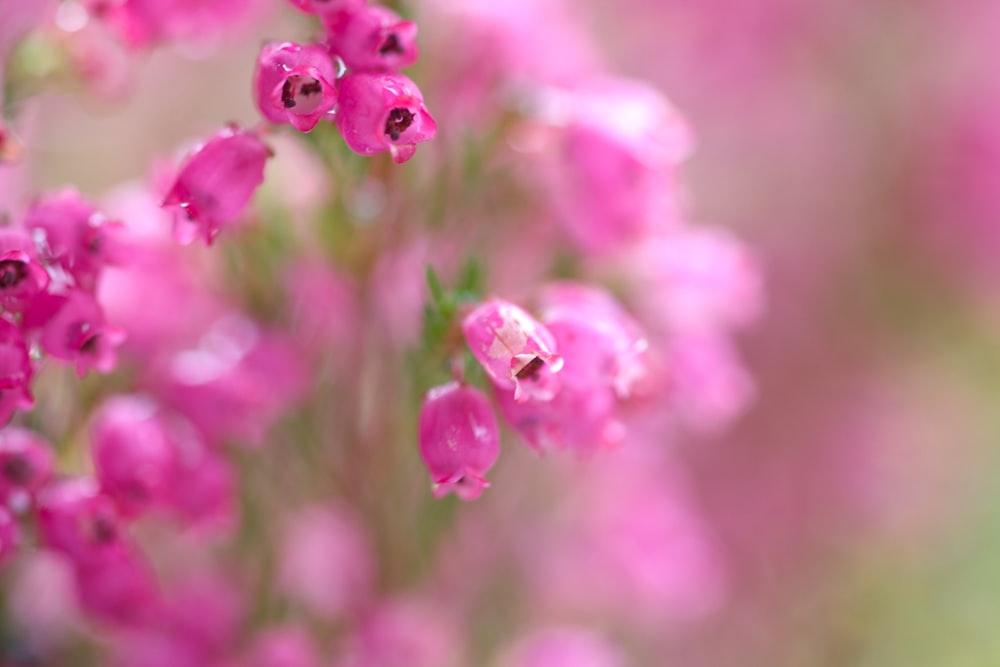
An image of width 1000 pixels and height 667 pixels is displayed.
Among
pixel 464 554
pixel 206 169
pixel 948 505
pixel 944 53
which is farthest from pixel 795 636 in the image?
pixel 206 169

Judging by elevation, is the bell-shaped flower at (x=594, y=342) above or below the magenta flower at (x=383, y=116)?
below

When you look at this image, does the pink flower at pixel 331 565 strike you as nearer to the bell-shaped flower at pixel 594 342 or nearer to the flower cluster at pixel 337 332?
the flower cluster at pixel 337 332

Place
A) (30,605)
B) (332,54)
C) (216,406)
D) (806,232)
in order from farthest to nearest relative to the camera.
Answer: (806,232)
(30,605)
(216,406)
(332,54)

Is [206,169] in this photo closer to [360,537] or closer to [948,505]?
[360,537]

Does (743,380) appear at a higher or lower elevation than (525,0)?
lower

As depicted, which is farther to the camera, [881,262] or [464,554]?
[881,262]

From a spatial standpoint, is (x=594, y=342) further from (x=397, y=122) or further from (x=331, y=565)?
(x=331, y=565)

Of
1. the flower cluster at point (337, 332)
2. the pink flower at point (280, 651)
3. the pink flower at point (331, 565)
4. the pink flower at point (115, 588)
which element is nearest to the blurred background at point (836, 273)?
the flower cluster at point (337, 332)
